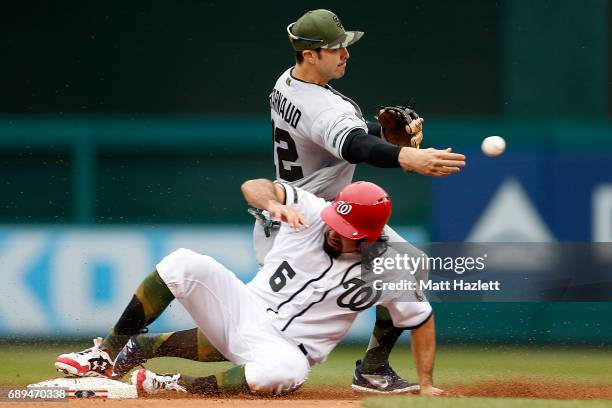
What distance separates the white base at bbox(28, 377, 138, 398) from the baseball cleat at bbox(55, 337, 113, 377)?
36 millimetres

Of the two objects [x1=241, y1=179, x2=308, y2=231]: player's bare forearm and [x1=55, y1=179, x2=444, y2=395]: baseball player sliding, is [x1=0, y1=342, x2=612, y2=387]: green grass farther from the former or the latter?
[x1=241, y1=179, x2=308, y2=231]: player's bare forearm

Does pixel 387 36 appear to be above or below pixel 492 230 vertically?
above

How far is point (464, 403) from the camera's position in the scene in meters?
5.04

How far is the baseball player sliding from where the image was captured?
537 cm

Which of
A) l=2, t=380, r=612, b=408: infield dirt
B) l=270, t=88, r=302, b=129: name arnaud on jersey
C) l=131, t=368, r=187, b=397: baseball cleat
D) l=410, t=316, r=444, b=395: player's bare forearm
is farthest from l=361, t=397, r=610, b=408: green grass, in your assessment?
l=270, t=88, r=302, b=129: name arnaud on jersey

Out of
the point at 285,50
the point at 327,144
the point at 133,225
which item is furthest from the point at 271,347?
the point at 285,50

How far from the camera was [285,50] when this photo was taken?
9.23 m

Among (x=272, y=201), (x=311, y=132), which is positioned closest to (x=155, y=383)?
(x=272, y=201)

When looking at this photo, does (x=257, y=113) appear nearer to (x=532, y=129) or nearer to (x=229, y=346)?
(x=532, y=129)

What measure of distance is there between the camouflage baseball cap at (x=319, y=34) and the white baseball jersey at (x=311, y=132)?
17cm

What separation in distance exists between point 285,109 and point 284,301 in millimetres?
864

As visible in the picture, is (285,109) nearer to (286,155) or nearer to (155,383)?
(286,155)

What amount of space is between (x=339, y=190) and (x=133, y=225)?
8.25ft

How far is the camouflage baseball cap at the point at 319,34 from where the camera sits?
575cm
